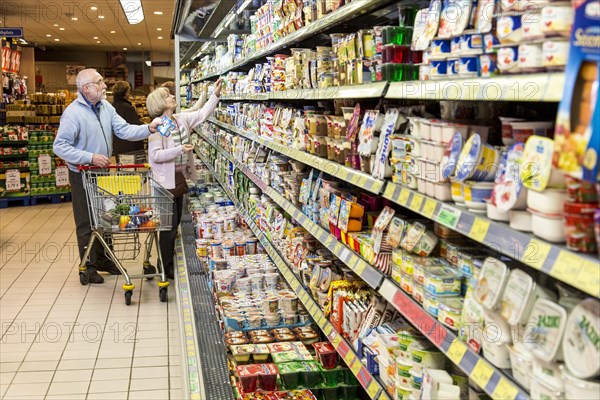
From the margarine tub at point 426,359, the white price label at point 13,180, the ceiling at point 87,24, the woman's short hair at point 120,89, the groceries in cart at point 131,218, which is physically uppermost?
the ceiling at point 87,24

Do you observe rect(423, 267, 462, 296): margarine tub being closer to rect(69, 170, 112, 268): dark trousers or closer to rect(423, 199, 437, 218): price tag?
rect(423, 199, 437, 218): price tag

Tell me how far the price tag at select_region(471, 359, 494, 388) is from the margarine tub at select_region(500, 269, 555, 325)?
14cm

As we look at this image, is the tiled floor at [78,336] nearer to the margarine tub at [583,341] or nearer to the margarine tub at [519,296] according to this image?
the margarine tub at [519,296]

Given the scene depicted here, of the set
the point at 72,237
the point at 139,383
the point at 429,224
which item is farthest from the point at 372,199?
the point at 72,237

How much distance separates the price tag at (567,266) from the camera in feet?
4.08

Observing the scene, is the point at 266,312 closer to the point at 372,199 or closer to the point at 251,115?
the point at 372,199

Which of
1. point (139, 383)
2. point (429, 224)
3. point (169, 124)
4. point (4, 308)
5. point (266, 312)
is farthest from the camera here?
point (169, 124)

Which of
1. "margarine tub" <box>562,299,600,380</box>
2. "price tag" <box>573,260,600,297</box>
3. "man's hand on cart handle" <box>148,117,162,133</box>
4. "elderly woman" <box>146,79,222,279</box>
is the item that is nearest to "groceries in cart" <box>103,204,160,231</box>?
"elderly woman" <box>146,79,222,279</box>

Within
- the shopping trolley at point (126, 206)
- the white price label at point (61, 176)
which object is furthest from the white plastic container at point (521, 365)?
the white price label at point (61, 176)

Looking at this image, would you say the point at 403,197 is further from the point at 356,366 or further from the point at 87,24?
the point at 87,24

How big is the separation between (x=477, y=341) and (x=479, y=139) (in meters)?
0.51

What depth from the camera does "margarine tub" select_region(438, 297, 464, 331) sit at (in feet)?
6.22

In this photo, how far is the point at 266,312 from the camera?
12.4ft

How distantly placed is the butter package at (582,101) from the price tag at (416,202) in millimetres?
830
